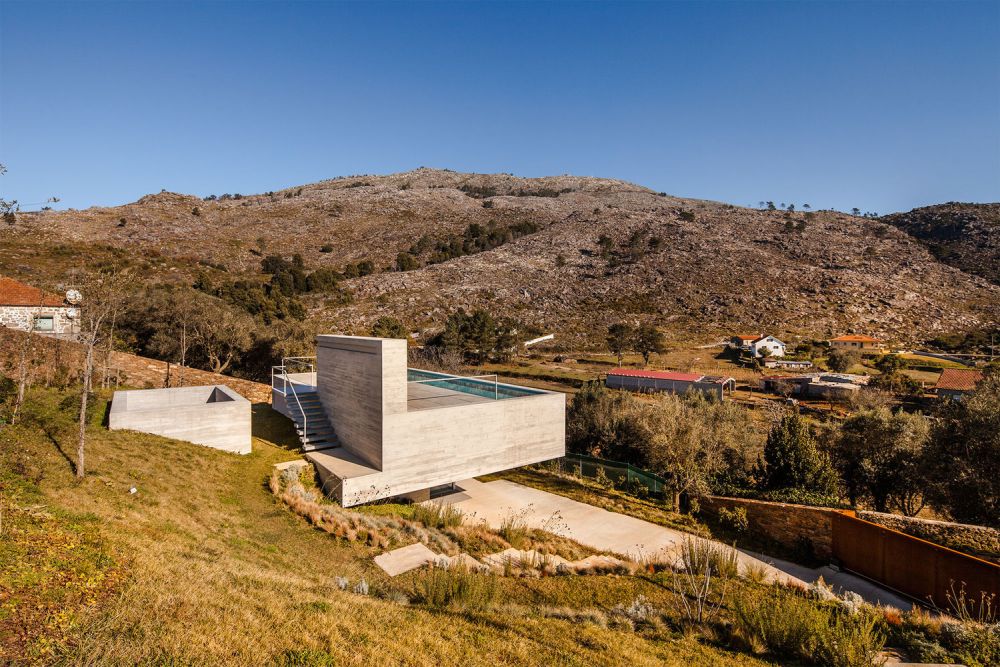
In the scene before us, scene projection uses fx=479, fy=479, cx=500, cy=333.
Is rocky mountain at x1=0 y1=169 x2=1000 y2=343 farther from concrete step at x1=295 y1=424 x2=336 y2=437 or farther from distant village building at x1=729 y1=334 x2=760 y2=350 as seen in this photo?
concrete step at x1=295 y1=424 x2=336 y2=437

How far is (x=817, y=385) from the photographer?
3484cm

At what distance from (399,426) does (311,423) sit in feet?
15.1


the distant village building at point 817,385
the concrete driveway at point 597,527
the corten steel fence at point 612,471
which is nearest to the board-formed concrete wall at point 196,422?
the concrete driveway at point 597,527

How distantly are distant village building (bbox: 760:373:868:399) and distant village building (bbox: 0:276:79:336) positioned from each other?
44990 millimetres

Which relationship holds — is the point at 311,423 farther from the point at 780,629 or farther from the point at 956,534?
the point at 956,534

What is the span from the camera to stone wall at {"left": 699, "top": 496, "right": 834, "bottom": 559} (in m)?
13.2

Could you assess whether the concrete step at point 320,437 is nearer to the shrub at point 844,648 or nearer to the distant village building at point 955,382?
the shrub at point 844,648

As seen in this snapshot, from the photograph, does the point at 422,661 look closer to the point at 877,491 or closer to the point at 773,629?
the point at 773,629

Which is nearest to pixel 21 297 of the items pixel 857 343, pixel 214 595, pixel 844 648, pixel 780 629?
pixel 214 595

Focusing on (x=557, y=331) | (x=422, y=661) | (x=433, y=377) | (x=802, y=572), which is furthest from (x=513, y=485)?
(x=557, y=331)

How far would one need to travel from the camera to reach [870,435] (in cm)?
1636

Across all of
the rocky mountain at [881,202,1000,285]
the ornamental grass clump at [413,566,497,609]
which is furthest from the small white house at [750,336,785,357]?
the rocky mountain at [881,202,1000,285]

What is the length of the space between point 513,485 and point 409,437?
6.31 meters

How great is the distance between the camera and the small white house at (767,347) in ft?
157
